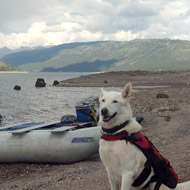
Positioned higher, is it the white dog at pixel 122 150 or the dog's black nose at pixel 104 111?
the dog's black nose at pixel 104 111

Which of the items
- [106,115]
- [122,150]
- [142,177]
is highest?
[106,115]

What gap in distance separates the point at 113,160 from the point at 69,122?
7009 millimetres

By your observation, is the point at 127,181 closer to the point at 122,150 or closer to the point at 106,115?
the point at 122,150

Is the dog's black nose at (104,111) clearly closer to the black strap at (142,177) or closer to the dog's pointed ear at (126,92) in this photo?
the dog's pointed ear at (126,92)

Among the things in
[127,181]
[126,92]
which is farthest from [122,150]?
[126,92]

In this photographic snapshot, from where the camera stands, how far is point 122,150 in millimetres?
4188

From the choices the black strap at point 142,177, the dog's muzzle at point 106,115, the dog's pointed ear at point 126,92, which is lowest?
the black strap at point 142,177

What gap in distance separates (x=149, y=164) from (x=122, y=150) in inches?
18.7

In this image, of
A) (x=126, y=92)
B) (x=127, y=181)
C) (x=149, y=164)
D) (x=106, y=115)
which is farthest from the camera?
(x=126, y=92)

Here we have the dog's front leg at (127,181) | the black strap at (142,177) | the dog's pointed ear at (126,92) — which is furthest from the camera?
the dog's pointed ear at (126,92)

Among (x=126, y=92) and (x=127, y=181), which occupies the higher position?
(x=126, y=92)

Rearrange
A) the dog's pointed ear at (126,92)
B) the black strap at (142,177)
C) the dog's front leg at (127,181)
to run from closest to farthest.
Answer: the dog's front leg at (127,181)
the black strap at (142,177)
the dog's pointed ear at (126,92)

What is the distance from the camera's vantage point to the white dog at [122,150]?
4.12 m

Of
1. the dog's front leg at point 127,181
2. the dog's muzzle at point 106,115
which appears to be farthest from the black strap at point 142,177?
the dog's muzzle at point 106,115
